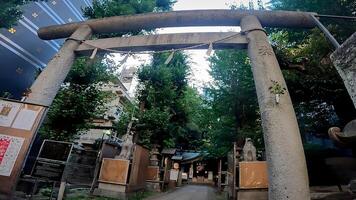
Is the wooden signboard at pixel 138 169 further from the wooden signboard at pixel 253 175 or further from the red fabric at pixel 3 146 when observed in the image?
the red fabric at pixel 3 146

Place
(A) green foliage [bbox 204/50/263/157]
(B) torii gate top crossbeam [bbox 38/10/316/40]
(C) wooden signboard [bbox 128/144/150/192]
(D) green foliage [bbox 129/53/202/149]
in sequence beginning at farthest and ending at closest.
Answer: (D) green foliage [bbox 129/53/202/149], (A) green foliage [bbox 204/50/263/157], (C) wooden signboard [bbox 128/144/150/192], (B) torii gate top crossbeam [bbox 38/10/316/40]

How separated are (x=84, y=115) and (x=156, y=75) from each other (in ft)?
21.3

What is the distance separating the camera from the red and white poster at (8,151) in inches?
200

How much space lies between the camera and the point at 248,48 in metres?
6.52

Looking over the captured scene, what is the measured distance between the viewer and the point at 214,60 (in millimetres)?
19750

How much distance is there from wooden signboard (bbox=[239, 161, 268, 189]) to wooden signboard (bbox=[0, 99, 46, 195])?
699 cm

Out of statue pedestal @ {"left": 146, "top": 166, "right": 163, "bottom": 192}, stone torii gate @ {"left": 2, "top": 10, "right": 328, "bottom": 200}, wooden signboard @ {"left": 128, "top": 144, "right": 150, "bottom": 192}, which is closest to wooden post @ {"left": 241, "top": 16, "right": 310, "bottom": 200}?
stone torii gate @ {"left": 2, "top": 10, "right": 328, "bottom": 200}

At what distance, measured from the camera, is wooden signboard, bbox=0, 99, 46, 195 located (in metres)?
5.05

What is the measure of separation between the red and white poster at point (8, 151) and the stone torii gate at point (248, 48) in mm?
1233

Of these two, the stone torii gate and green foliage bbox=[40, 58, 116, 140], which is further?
green foliage bbox=[40, 58, 116, 140]

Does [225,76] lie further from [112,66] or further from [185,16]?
[185,16]

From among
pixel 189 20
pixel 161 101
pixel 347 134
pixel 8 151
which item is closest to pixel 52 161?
pixel 8 151

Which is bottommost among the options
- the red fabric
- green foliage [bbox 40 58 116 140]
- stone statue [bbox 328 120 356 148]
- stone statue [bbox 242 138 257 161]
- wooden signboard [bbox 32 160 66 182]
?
wooden signboard [bbox 32 160 66 182]

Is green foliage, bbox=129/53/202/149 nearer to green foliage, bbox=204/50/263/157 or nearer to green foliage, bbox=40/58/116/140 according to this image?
green foliage, bbox=204/50/263/157
